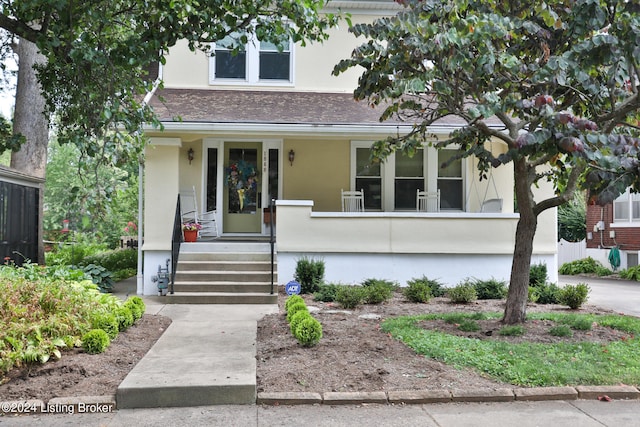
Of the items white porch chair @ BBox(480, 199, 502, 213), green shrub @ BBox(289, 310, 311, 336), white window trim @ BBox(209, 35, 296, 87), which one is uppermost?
white window trim @ BBox(209, 35, 296, 87)

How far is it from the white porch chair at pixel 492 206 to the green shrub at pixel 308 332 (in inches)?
288

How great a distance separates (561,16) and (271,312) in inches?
238

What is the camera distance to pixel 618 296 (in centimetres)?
1235

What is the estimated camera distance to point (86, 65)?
6.78 m

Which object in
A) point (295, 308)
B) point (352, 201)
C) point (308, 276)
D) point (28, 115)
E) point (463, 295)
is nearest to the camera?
point (295, 308)

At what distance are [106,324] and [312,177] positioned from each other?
7.62 metres

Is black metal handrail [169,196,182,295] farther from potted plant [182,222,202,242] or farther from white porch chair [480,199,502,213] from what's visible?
white porch chair [480,199,502,213]

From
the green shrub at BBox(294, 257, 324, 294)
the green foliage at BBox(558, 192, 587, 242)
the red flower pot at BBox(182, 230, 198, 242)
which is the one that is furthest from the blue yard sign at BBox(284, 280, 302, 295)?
the green foliage at BBox(558, 192, 587, 242)

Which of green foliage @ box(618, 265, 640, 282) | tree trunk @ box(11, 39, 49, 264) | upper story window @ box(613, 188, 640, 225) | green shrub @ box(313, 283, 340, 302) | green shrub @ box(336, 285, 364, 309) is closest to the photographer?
green shrub @ box(336, 285, 364, 309)

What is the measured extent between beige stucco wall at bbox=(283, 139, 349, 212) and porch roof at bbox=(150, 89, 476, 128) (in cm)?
87

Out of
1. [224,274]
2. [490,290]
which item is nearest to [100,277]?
[224,274]

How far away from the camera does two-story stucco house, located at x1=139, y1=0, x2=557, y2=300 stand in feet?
37.7

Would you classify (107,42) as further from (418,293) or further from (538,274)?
(538,274)

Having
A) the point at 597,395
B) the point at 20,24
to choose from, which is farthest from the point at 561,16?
the point at 20,24
